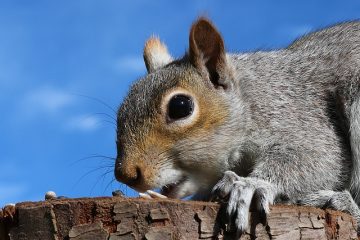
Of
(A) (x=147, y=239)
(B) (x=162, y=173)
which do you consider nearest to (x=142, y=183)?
(B) (x=162, y=173)

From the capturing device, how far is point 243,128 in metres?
3.86

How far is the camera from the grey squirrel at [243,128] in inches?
138

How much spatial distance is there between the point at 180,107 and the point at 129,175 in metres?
0.53

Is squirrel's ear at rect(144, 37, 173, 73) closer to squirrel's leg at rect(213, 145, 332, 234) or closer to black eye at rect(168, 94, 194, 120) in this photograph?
black eye at rect(168, 94, 194, 120)

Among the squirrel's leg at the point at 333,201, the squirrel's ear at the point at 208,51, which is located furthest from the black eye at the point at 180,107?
the squirrel's leg at the point at 333,201

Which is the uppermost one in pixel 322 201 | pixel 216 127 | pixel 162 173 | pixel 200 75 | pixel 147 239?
pixel 200 75

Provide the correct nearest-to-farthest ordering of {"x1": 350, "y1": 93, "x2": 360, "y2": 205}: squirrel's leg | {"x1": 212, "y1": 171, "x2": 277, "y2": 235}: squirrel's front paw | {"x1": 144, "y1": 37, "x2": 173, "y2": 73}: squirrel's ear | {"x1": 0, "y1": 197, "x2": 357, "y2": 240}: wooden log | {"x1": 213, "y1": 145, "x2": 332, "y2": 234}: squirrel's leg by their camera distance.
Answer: {"x1": 0, "y1": 197, "x2": 357, "y2": 240}: wooden log, {"x1": 212, "y1": 171, "x2": 277, "y2": 235}: squirrel's front paw, {"x1": 213, "y1": 145, "x2": 332, "y2": 234}: squirrel's leg, {"x1": 350, "y1": 93, "x2": 360, "y2": 205}: squirrel's leg, {"x1": 144, "y1": 37, "x2": 173, "y2": 73}: squirrel's ear

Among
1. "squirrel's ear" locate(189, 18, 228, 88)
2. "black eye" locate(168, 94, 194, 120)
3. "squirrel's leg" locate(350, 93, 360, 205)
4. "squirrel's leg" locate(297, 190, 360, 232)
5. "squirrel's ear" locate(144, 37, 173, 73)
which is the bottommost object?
"squirrel's leg" locate(297, 190, 360, 232)

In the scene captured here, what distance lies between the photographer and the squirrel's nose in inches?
134

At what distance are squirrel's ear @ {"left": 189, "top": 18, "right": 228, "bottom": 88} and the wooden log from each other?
129 centimetres

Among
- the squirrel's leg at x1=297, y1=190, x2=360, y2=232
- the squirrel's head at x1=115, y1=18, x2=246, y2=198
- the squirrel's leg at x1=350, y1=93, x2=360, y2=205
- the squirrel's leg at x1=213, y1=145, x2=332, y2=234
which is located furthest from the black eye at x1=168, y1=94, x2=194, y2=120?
the squirrel's leg at x1=350, y1=93, x2=360, y2=205

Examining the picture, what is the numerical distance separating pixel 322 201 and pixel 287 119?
0.67m

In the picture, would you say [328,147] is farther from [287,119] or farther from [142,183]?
[142,183]

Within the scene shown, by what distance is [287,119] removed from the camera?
3949 millimetres
